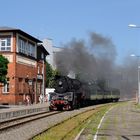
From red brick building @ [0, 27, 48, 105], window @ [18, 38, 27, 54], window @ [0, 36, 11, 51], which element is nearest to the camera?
red brick building @ [0, 27, 48, 105]

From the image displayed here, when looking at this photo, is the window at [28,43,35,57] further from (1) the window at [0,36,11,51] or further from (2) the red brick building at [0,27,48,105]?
(1) the window at [0,36,11,51]

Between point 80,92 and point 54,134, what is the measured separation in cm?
2885

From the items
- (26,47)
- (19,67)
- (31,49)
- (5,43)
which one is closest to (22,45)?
(26,47)

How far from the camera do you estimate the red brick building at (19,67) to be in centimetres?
6581

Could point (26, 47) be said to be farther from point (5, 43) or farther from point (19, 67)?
point (5, 43)

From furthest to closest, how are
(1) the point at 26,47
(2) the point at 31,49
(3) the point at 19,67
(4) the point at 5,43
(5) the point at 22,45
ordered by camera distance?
1. (2) the point at 31,49
2. (1) the point at 26,47
3. (5) the point at 22,45
4. (3) the point at 19,67
5. (4) the point at 5,43

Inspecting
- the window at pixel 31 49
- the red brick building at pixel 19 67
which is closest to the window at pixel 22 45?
the red brick building at pixel 19 67

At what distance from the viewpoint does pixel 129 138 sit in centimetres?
1891

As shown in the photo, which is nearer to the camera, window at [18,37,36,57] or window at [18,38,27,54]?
window at [18,38,27,54]

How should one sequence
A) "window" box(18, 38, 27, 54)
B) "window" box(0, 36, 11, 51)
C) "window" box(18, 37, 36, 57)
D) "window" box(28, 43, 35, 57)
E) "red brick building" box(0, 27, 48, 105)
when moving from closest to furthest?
"red brick building" box(0, 27, 48, 105)
"window" box(0, 36, 11, 51)
"window" box(18, 38, 27, 54)
"window" box(18, 37, 36, 57)
"window" box(28, 43, 35, 57)

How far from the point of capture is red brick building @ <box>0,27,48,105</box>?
65812mm

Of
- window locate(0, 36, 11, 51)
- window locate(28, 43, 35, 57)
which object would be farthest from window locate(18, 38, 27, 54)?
window locate(28, 43, 35, 57)

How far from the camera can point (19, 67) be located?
6844cm

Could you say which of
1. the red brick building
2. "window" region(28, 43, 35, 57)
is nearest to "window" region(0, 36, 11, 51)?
the red brick building
